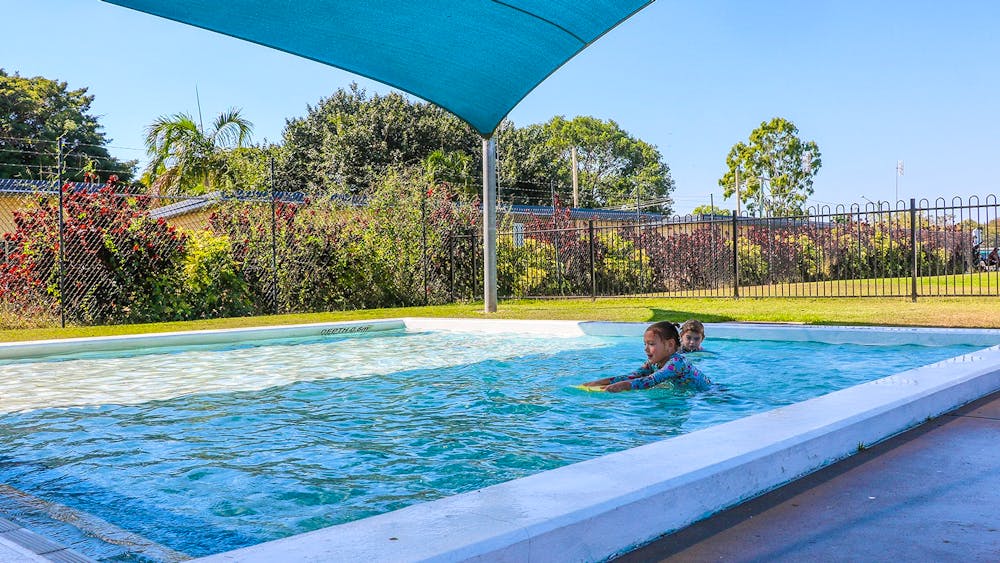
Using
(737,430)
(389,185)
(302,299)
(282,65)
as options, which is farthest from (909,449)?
(282,65)

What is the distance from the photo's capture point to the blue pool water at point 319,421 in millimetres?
3629

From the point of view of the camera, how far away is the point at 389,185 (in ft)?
55.4

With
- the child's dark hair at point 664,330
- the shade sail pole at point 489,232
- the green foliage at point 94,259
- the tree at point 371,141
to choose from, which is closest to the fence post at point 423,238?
the shade sail pole at point 489,232

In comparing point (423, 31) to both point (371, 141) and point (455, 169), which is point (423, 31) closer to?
point (455, 169)

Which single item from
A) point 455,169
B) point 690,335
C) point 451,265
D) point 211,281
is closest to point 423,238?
point 451,265

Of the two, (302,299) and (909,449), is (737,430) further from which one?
(302,299)

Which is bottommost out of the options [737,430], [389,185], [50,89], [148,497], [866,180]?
[148,497]

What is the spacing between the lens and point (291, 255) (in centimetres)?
1487

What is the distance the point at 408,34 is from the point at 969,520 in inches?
252

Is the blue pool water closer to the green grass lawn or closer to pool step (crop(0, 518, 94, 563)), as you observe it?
pool step (crop(0, 518, 94, 563))

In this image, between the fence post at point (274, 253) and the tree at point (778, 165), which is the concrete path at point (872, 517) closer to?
the fence post at point (274, 253)

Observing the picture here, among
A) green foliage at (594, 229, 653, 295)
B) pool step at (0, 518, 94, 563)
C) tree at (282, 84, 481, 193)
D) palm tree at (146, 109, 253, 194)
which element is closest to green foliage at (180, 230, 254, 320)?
green foliage at (594, 229, 653, 295)

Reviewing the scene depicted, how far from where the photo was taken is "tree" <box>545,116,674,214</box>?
6662cm

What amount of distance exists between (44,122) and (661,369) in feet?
117
